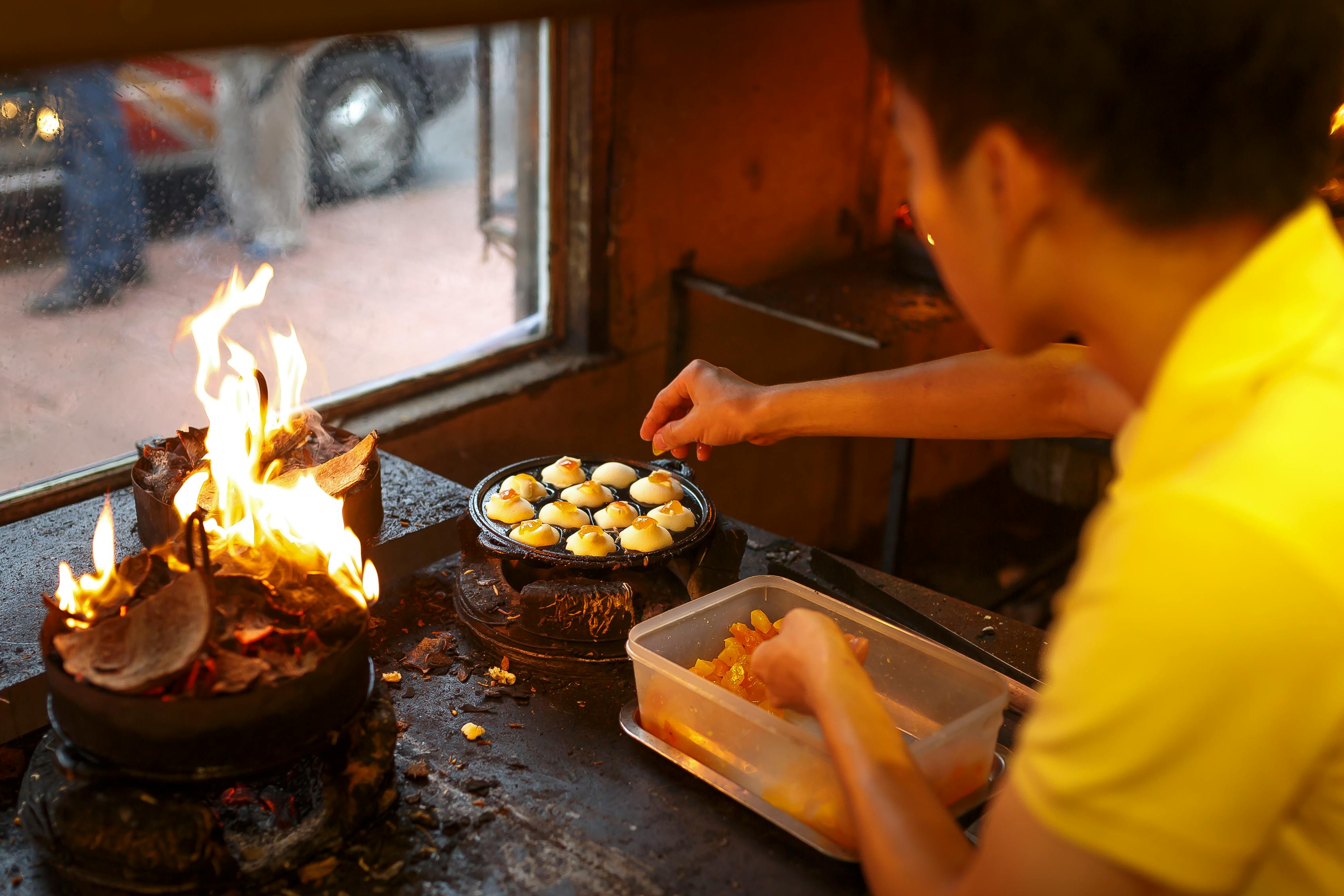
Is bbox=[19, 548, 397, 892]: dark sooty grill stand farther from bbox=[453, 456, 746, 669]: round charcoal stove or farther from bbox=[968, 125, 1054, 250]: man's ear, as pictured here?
bbox=[968, 125, 1054, 250]: man's ear

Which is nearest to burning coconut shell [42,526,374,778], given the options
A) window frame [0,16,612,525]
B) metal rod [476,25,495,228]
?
window frame [0,16,612,525]

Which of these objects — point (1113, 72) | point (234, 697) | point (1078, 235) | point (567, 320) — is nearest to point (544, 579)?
point (234, 697)

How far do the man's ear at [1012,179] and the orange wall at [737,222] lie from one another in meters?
2.60

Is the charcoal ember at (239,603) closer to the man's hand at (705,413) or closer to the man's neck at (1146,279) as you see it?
the man's hand at (705,413)

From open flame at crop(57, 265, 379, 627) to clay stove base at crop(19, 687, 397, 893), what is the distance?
0.23 m

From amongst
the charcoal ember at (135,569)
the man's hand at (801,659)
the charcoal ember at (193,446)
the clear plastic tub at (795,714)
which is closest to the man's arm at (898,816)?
the man's hand at (801,659)

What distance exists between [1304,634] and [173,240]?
296cm

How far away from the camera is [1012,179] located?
43.2 inches

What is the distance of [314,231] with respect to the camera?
3.46 meters

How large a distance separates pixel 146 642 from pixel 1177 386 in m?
1.40

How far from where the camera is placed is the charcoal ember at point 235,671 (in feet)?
5.03

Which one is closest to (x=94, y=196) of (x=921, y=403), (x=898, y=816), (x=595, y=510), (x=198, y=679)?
(x=595, y=510)

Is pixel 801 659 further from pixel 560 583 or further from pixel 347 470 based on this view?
pixel 347 470

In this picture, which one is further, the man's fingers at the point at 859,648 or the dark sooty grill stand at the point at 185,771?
the man's fingers at the point at 859,648
